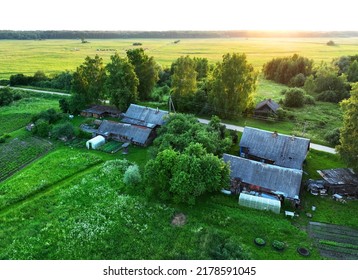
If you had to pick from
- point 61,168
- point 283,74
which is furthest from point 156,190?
point 283,74

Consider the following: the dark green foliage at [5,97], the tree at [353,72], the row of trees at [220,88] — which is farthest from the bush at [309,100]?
the dark green foliage at [5,97]

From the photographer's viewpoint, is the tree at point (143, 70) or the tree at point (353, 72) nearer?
the tree at point (143, 70)

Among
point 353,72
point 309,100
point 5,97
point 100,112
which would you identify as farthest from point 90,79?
→ point 353,72

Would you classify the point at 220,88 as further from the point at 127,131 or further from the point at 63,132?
the point at 63,132

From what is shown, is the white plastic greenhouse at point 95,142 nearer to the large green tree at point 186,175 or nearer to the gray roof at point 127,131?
the gray roof at point 127,131

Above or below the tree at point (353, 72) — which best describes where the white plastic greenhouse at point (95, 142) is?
below

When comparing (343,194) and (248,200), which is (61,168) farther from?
(343,194)
